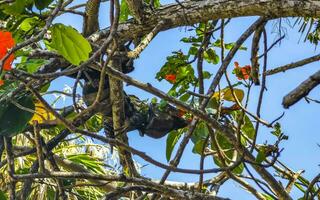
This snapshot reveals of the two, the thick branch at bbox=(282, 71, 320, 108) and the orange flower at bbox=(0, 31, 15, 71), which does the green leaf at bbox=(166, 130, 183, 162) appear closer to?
the thick branch at bbox=(282, 71, 320, 108)

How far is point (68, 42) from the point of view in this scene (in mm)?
1834

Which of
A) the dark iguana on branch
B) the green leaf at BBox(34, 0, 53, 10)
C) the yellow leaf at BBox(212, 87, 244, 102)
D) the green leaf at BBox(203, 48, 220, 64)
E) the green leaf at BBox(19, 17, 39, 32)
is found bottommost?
the green leaf at BBox(34, 0, 53, 10)

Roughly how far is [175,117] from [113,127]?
0.25 m

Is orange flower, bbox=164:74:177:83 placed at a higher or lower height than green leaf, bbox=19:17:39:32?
higher

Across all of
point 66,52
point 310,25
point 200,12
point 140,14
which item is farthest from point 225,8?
point 310,25

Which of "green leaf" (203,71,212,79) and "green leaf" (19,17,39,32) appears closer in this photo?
"green leaf" (19,17,39,32)

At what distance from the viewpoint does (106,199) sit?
216cm

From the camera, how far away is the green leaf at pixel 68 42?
1.82m

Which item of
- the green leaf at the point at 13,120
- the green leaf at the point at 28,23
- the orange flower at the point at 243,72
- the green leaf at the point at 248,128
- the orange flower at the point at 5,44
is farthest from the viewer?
the green leaf at the point at 248,128

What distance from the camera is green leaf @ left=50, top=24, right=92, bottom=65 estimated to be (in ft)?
5.98

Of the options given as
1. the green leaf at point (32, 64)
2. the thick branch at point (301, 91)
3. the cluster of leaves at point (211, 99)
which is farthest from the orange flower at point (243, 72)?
the thick branch at point (301, 91)

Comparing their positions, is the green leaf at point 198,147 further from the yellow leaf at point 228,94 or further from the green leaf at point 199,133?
the yellow leaf at point 228,94

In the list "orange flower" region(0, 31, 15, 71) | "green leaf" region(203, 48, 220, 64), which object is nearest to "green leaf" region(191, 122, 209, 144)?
"green leaf" region(203, 48, 220, 64)

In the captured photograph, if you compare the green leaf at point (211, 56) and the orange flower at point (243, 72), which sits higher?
the green leaf at point (211, 56)
